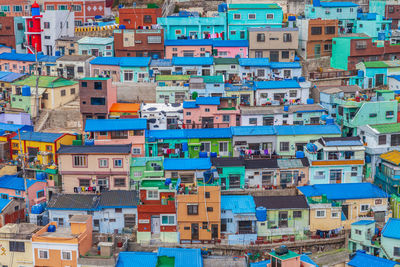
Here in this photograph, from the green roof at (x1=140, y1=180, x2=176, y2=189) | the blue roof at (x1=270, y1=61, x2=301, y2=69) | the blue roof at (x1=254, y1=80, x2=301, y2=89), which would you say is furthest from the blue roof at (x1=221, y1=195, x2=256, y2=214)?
the blue roof at (x1=270, y1=61, x2=301, y2=69)

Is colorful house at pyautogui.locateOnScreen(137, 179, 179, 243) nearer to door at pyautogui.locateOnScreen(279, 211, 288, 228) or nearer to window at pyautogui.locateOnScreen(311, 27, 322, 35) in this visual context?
door at pyautogui.locateOnScreen(279, 211, 288, 228)

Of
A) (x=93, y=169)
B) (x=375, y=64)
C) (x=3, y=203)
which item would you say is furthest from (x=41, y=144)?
(x=375, y=64)

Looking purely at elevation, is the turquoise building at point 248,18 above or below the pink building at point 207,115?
above

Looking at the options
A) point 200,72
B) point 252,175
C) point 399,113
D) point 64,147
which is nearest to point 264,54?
point 200,72

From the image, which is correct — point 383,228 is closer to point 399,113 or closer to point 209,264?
point 209,264

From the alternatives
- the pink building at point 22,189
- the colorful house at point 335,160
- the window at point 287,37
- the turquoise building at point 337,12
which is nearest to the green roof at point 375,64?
the window at point 287,37

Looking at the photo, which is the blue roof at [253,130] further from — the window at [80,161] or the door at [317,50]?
the door at [317,50]
